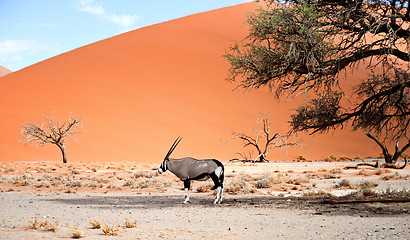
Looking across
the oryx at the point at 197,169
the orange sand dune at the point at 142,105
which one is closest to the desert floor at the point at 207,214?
A: the oryx at the point at 197,169

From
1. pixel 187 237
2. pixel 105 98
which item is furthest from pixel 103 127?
pixel 187 237

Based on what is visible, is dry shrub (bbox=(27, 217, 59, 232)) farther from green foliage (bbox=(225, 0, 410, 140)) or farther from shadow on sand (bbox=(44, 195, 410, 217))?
green foliage (bbox=(225, 0, 410, 140))

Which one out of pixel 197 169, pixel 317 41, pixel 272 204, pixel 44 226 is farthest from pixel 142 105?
pixel 44 226

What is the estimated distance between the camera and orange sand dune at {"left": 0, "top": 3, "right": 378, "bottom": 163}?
40.6m

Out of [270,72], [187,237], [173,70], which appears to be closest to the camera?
[187,237]

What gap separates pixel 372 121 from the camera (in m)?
11.8

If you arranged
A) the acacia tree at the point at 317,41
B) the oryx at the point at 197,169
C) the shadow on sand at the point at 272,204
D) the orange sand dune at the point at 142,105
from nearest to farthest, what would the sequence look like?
the acacia tree at the point at 317,41, the shadow on sand at the point at 272,204, the oryx at the point at 197,169, the orange sand dune at the point at 142,105

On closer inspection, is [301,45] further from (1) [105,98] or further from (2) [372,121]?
(1) [105,98]

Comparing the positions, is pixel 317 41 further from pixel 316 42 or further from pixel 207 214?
pixel 207 214

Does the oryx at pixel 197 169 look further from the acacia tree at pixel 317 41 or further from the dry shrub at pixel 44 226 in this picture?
the dry shrub at pixel 44 226

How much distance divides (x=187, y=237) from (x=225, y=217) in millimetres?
2311

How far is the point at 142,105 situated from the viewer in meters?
47.2

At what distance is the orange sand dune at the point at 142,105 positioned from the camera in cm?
4062

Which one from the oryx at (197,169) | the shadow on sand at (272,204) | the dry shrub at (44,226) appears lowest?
the shadow on sand at (272,204)
